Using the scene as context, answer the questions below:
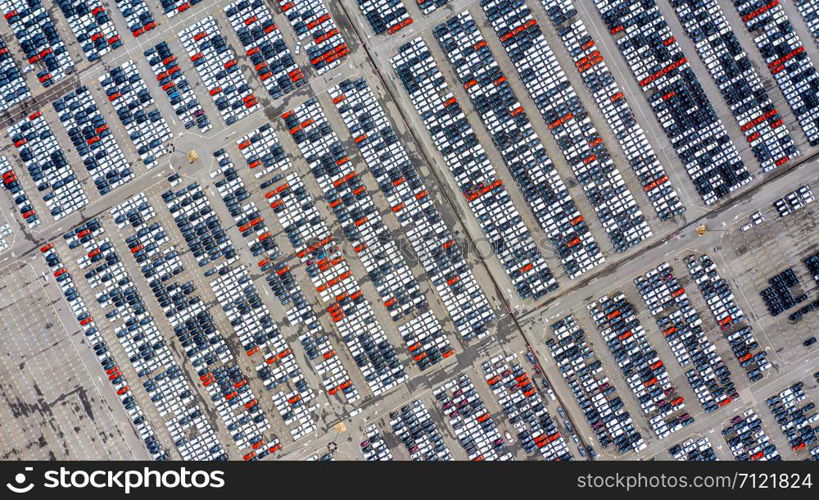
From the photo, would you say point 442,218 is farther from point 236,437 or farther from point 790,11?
point 790,11

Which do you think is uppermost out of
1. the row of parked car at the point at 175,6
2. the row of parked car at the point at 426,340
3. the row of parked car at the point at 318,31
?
the row of parked car at the point at 175,6

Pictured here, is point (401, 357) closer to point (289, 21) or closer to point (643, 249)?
point (643, 249)

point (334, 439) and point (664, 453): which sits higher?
point (334, 439)

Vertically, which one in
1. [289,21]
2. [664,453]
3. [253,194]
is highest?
[289,21]

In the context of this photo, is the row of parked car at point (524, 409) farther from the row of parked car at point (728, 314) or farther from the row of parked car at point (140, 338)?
the row of parked car at point (140, 338)

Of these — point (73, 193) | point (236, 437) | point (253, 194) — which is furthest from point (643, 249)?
point (73, 193)
